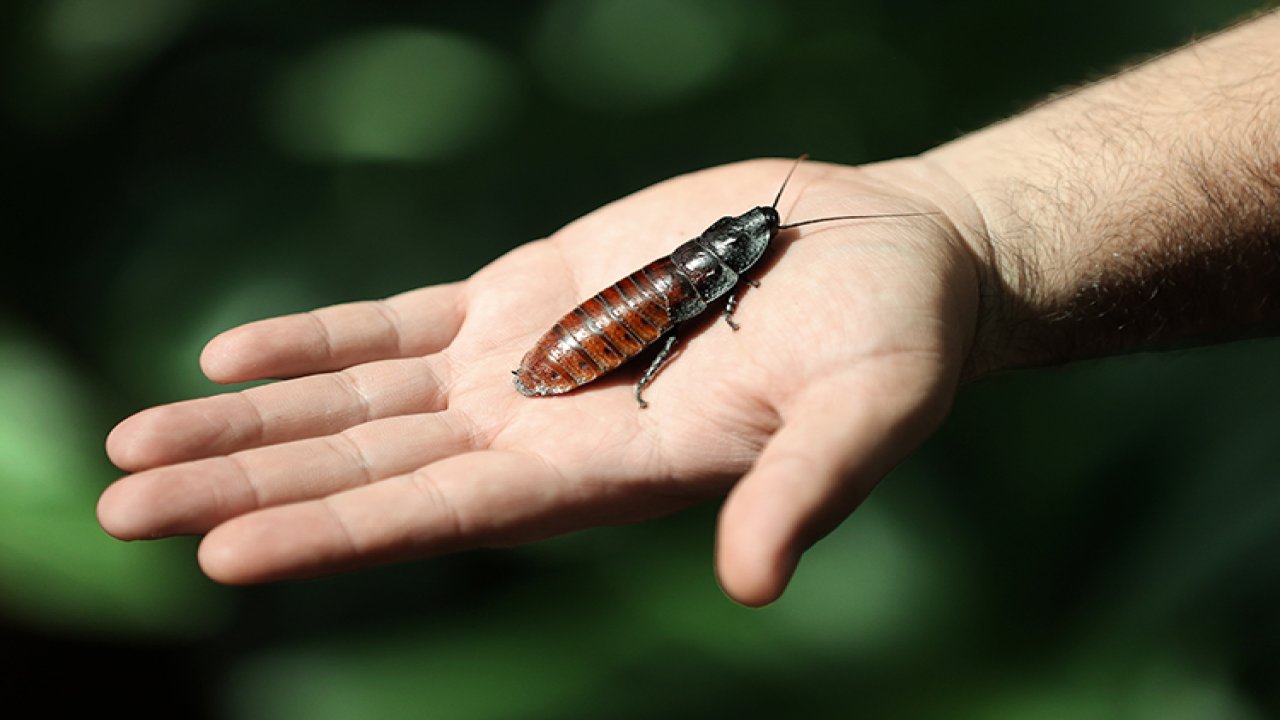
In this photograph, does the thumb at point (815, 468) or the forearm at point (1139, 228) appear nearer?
the thumb at point (815, 468)

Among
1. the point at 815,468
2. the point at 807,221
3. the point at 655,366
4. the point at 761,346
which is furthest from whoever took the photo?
the point at 807,221

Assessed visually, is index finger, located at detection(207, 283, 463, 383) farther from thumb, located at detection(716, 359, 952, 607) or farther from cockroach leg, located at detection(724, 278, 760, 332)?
thumb, located at detection(716, 359, 952, 607)

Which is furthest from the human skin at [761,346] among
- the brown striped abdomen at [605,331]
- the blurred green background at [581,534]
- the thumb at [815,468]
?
the blurred green background at [581,534]

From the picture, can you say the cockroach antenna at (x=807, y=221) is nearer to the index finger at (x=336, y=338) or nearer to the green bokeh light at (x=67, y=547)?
the index finger at (x=336, y=338)

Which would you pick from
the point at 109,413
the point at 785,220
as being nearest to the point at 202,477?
the point at 109,413

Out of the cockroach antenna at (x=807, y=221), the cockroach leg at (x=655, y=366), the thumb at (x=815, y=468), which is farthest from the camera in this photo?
the cockroach antenna at (x=807, y=221)

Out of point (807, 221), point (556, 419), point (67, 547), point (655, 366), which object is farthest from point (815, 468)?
point (67, 547)

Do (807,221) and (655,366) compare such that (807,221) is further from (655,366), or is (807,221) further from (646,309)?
(655,366)
